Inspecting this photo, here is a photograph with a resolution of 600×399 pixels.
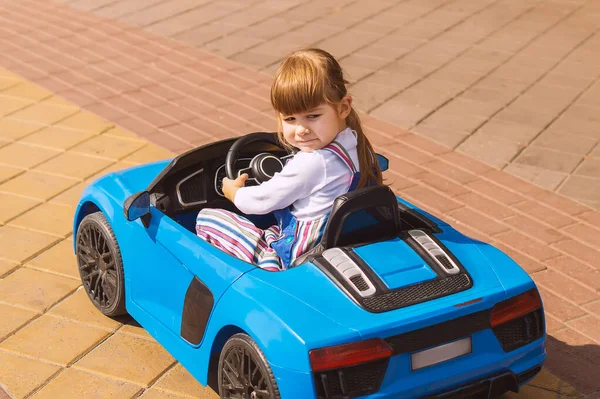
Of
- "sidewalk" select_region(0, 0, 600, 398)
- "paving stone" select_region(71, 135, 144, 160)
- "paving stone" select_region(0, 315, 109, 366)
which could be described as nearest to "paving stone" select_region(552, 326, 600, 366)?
"sidewalk" select_region(0, 0, 600, 398)

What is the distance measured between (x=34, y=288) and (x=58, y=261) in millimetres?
321

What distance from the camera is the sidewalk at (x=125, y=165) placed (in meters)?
4.61

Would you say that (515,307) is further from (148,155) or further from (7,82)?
(7,82)

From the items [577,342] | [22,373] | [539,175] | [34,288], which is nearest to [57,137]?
[34,288]

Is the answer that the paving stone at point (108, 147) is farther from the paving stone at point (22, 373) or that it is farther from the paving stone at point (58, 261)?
the paving stone at point (22, 373)

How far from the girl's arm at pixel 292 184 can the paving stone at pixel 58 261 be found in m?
1.65

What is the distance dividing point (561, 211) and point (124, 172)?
2.98m

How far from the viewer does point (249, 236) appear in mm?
4203

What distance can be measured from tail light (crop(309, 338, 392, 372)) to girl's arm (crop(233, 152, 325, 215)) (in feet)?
2.79

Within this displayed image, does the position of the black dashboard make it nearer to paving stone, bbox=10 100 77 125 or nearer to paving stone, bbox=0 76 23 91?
paving stone, bbox=10 100 77 125

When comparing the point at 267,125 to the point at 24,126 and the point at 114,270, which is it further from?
the point at 114,270

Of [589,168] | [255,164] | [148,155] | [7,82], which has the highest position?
[255,164]

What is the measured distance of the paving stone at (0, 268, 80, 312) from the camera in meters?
4.95

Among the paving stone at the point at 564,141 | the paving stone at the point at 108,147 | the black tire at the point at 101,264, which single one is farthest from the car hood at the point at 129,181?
the paving stone at the point at 564,141
